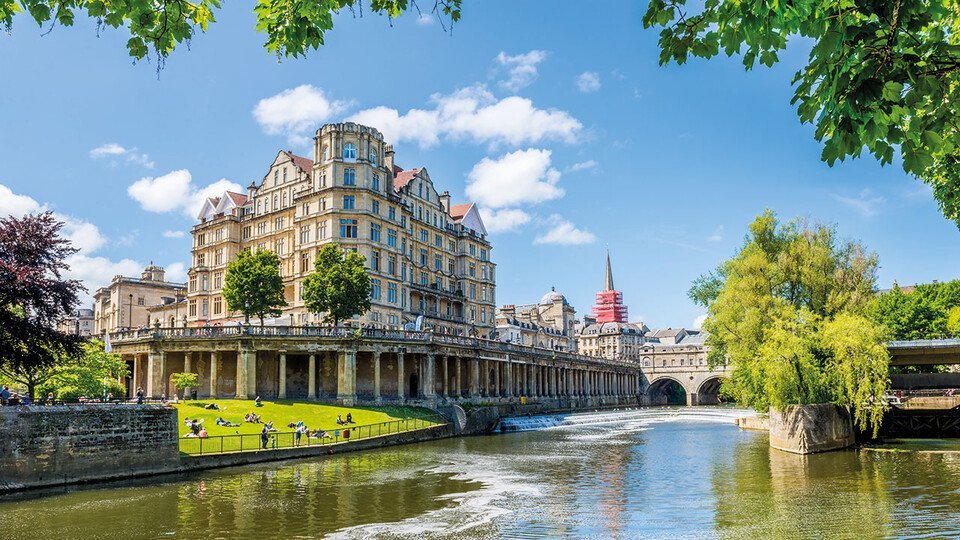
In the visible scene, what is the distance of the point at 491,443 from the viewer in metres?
54.6

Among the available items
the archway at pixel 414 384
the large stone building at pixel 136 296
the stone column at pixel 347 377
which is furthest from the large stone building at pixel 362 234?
the large stone building at pixel 136 296

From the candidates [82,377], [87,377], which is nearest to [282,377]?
[87,377]

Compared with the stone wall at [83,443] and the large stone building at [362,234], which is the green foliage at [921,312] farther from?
the stone wall at [83,443]

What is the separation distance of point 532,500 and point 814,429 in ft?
71.6

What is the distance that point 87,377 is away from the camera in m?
54.4

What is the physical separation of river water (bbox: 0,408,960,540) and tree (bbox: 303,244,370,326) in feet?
87.7

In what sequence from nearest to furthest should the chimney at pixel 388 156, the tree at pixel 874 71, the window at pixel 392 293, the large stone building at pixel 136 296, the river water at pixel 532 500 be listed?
the tree at pixel 874 71, the river water at pixel 532 500, the window at pixel 392 293, the chimney at pixel 388 156, the large stone building at pixel 136 296

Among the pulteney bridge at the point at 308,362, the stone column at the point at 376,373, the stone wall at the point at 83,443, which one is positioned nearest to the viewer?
the stone wall at the point at 83,443

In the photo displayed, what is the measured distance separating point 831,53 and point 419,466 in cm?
3507

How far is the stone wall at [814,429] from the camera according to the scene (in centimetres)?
4075

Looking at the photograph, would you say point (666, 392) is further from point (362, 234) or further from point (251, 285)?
point (251, 285)

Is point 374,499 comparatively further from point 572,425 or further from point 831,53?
point 572,425

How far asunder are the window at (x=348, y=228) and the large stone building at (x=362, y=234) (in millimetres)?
114

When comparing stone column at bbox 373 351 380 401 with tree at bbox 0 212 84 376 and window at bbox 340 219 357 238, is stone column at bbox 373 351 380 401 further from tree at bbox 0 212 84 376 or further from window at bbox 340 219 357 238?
tree at bbox 0 212 84 376
